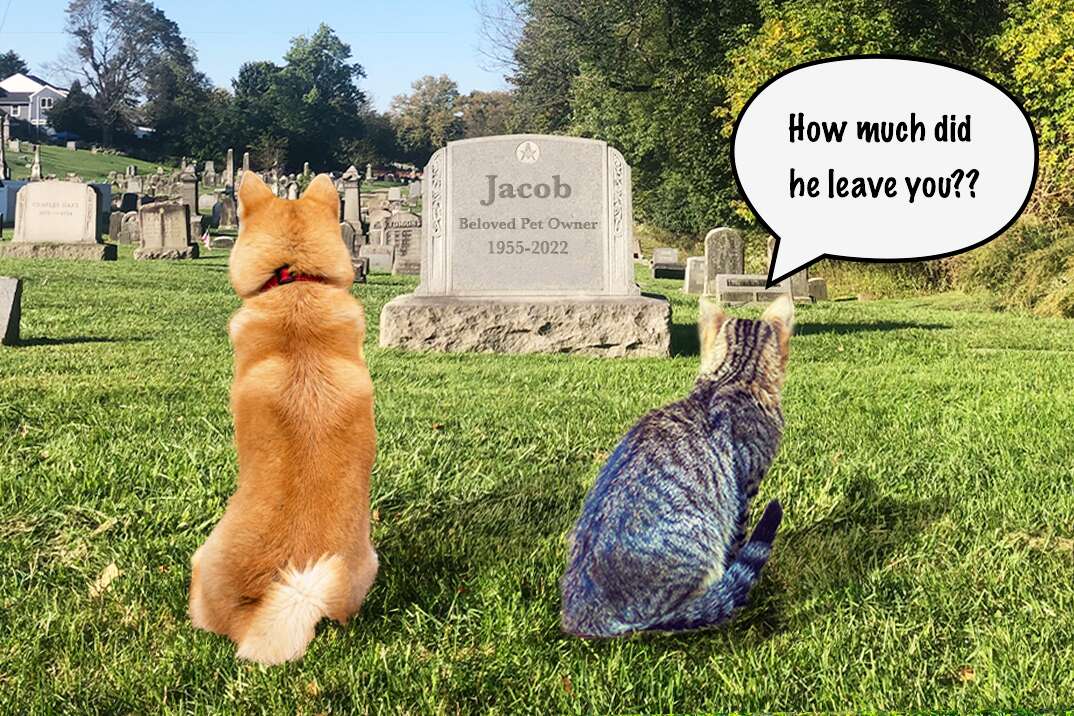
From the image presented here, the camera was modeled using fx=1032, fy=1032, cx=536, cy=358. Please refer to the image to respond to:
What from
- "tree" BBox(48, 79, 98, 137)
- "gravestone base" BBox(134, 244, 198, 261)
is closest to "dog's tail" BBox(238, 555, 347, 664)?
"gravestone base" BBox(134, 244, 198, 261)

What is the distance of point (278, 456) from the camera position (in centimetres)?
216

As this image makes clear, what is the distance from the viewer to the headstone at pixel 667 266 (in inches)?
827

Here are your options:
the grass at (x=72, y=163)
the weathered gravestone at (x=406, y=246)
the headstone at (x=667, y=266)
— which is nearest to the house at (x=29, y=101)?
the grass at (x=72, y=163)

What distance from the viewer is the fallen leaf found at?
283 cm

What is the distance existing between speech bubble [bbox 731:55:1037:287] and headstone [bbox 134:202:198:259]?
52.8 ft

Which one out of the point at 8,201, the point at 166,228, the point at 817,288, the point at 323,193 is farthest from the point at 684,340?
the point at 8,201

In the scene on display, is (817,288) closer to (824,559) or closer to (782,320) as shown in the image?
(824,559)

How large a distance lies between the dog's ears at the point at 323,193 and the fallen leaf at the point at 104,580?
1.36 m

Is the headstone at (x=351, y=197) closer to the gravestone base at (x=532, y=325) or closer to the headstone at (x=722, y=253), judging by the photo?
the headstone at (x=722, y=253)

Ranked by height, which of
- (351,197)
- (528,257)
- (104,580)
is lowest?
(104,580)

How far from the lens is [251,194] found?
220cm

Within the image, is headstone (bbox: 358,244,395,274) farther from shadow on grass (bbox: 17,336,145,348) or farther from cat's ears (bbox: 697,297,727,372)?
cat's ears (bbox: 697,297,727,372)

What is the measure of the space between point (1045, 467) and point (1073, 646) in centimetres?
176

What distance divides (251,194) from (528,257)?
18.7 feet
